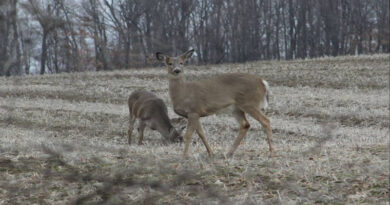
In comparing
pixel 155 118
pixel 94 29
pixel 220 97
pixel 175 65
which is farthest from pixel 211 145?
pixel 94 29

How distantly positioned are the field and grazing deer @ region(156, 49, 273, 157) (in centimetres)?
30

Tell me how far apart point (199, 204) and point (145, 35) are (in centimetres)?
272

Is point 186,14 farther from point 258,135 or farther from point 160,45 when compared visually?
point 258,135

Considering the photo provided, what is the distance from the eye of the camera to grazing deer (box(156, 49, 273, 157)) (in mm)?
8377

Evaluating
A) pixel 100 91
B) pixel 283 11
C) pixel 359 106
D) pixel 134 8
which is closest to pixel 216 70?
pixel 100 91

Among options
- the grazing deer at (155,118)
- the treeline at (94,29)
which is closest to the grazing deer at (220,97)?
the grazing deer at (155,118)

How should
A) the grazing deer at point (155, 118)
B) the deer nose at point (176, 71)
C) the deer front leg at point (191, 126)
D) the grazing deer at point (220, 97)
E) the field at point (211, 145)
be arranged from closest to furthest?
1. the field at point (211, 145)
2. the deer front leg at point (191, 126)
3. the grazing deer at point (220, 97)
4. the deer nose at point (176, 71)
5. the grazing deer at point (155, 118)

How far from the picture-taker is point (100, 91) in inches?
1033

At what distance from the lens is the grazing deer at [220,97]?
8.38m

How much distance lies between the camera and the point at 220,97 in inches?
334

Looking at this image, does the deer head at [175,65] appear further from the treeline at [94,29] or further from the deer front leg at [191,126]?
the treeline at [94,29]

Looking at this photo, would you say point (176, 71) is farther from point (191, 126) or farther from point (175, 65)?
point (191, 126)

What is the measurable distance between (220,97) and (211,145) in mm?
2622

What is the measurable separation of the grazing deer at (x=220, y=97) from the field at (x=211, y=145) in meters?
0.30
